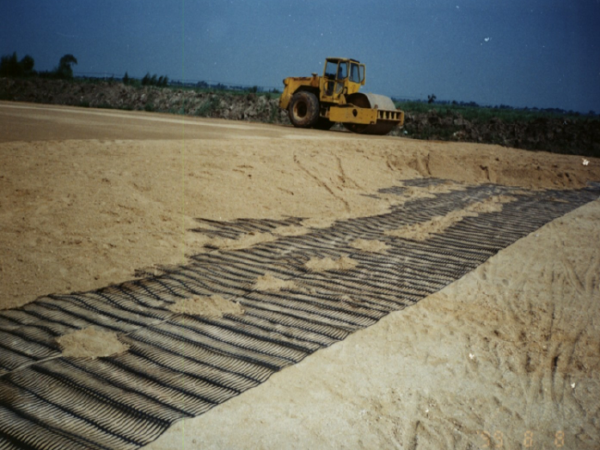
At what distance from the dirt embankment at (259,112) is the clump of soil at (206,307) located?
18475 millimetres

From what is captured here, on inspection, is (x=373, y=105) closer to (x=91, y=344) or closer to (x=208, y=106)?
(x=91, y=344)

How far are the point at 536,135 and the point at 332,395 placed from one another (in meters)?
22.8

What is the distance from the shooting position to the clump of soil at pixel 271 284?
4.02 m

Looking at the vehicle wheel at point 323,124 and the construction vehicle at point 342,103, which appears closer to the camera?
the construction vehicle at point 342,103

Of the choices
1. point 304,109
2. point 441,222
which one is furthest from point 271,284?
point 304,109

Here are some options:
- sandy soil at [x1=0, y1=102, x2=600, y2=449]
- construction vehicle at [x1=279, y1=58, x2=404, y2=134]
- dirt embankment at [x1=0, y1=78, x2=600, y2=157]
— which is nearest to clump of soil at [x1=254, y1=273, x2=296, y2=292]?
sandy soil at [x1=0, y1=102, x2=600, y2=449]

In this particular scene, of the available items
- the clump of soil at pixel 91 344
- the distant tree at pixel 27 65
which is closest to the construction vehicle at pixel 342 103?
the clump of soil at pixel 91 344

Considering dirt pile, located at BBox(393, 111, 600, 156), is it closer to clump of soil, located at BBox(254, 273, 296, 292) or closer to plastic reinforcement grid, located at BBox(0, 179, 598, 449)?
plastic reinforcement grid, located at BBox(0, 179, 598, 449)

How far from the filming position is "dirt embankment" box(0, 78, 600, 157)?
70.8 ft

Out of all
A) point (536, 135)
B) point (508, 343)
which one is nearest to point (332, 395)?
point (508, 343)

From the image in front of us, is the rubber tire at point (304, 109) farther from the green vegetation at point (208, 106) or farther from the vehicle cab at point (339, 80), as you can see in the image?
the green vegetation at point (208, 106)

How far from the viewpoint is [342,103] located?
16.4 m

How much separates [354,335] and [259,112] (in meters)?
25.1

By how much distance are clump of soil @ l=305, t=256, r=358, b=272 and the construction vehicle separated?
11345 mm
